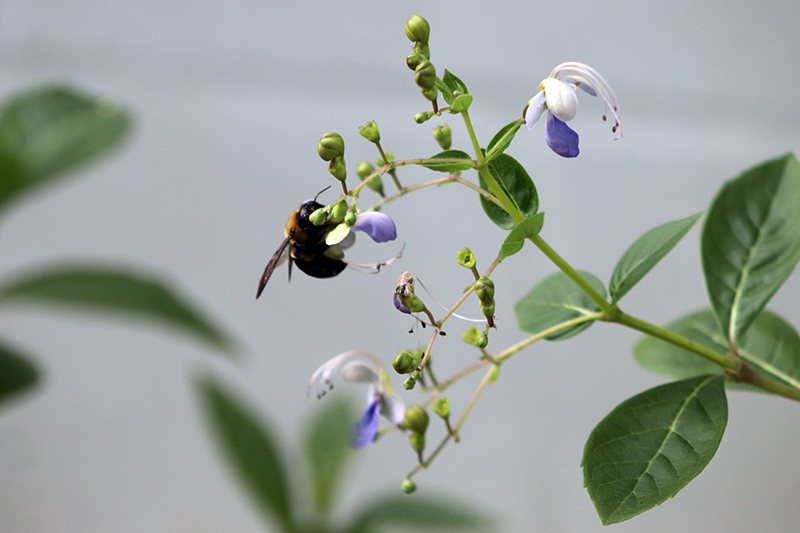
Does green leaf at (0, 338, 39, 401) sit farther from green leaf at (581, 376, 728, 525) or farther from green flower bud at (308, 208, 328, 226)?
green leaf at (581, 376, 728, 525)

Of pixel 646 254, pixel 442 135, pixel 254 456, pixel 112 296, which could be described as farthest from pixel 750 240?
pixel 254 456

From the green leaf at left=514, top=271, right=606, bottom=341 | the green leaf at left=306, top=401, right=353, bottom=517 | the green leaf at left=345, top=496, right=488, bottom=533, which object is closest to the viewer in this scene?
the green leaf at left=514, top=271, right=606, bottom=341

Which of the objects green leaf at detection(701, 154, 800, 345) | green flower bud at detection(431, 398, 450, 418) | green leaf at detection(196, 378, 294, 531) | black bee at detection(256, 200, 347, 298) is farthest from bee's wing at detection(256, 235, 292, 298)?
green leaf at detection(196, 378, 294, 531)

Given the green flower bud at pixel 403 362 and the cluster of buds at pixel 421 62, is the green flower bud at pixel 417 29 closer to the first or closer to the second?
the cluster of buds at pixel 421 62

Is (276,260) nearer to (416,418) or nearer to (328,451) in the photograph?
(416,418)

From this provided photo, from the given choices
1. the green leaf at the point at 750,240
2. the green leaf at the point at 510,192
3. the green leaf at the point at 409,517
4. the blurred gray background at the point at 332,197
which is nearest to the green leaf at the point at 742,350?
the green leaf at the point at 750,240

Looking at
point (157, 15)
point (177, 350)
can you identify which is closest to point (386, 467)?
point (177, 350)
